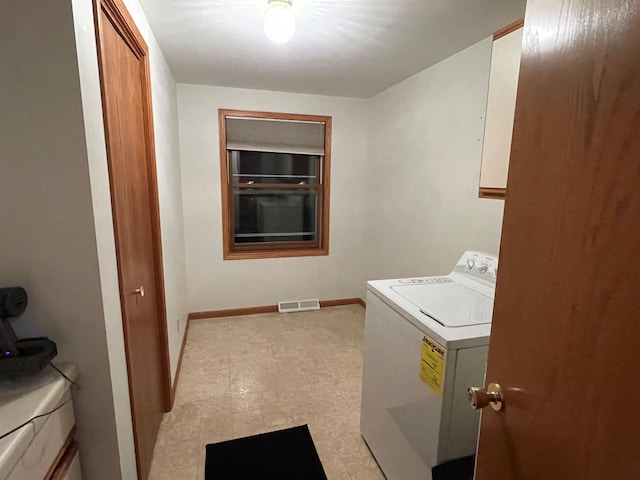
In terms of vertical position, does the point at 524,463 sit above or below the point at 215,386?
above

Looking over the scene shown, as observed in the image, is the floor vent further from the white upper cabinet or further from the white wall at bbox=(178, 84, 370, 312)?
the white upper cabinet

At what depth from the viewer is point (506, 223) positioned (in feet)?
2.60

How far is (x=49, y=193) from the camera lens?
3.08 ft

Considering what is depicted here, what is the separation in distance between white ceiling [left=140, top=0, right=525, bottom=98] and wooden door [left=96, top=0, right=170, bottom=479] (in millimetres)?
437

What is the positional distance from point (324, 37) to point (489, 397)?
2.07 m

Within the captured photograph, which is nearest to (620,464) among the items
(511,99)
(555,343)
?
(555,343)

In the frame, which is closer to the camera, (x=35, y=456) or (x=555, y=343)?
(x=555, y=343)

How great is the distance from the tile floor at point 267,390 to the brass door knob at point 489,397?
1.22 meters

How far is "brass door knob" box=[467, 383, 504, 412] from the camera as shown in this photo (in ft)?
2.65

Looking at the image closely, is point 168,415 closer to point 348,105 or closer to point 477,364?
point 477,364

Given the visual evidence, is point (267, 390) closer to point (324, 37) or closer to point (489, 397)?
point (489, 397)

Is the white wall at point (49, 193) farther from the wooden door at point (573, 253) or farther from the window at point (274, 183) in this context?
the window at point (274, 183)

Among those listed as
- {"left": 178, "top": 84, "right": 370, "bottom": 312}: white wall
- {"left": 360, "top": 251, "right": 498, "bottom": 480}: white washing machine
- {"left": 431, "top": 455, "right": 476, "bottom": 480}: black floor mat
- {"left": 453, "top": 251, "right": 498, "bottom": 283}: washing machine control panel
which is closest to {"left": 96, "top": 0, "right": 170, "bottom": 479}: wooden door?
{"left": 360, "top": 251, "right": 498, "bottom": 480}: white washing machine

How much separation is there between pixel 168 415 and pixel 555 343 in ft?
7.39
